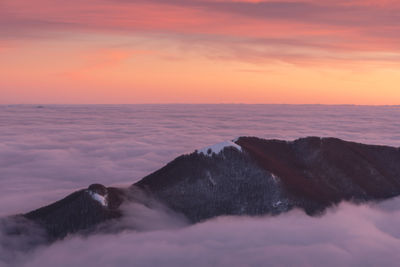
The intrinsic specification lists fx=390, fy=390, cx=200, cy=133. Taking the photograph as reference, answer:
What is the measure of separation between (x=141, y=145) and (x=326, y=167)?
1689cm

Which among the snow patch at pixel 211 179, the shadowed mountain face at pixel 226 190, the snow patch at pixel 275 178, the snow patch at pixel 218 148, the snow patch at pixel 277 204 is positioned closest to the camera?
the shadowed mountain face at pixel 226 190

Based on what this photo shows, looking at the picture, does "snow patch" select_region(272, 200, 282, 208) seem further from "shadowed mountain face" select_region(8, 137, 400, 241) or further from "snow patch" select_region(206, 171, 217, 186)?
"snow patch" select_region(206, 171, 217, 186)

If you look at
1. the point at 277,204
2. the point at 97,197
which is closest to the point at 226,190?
the point at 277,204

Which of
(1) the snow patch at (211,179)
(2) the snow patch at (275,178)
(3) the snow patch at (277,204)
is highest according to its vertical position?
(2) the snow patch at (275,178)

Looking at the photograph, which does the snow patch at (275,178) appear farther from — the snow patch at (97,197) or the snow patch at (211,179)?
the snow patch at (97,197)

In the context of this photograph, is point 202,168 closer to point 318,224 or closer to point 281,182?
point 281,182

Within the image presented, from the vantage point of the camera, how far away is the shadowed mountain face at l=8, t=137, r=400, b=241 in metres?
8.05

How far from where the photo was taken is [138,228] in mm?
8062

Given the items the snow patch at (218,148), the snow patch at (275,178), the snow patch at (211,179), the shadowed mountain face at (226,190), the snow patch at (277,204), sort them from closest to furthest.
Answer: the shadowed mountain face at (226,190) < the snow patch at (277,204) < the snow patch at (275,178) < the snow patch at (211,179) < the snow patch at (218,148)

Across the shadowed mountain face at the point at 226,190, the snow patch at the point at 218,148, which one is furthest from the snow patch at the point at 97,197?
the snow patch at the point at 218,148

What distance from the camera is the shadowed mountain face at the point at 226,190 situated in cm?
805

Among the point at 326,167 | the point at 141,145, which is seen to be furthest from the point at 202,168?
the point at 141,145

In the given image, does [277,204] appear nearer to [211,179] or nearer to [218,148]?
[211,179]

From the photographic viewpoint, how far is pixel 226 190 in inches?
346
